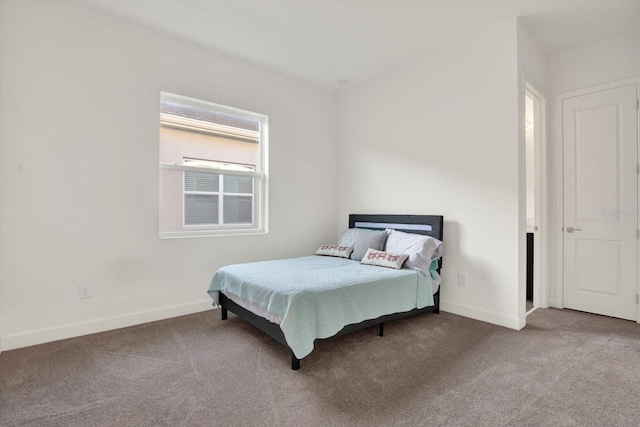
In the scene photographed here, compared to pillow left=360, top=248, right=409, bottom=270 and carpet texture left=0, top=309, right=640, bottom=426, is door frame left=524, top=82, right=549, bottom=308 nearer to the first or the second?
carpet texture left=0, top=309, right=640, bottom=426

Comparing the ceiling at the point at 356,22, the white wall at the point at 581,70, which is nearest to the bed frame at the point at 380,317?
the white wall at the point at 581,70

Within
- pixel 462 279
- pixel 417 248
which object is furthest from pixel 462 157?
pixel 462 279

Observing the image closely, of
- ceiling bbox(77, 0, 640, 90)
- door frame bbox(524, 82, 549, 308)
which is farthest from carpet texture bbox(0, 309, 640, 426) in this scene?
ceiling bbox(77, 0, 640, 90)

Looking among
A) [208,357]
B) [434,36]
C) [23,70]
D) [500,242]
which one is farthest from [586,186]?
[23,70]

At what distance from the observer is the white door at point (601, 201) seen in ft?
10.1

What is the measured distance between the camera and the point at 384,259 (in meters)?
3.12

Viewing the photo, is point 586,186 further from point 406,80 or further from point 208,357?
point 208,357

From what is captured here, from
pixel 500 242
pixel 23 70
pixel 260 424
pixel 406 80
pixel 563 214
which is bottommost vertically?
pixel 260 424

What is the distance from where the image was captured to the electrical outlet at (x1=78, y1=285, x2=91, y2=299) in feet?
8.94

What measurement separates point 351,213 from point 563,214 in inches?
95.6

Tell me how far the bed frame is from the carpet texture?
0.15 metres

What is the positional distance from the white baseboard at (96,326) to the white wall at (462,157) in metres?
2.46

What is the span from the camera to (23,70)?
8.20ft

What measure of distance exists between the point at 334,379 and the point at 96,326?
217 cm
